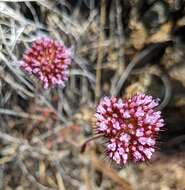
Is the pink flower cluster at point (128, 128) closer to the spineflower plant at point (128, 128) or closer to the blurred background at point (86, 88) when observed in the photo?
the spineflower plant at point (128, 128)

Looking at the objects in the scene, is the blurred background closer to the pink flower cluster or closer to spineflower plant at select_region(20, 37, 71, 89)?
spineflower plant at select_region(20, 37, 71, 89)

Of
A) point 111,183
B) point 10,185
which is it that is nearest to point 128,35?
point 111,183

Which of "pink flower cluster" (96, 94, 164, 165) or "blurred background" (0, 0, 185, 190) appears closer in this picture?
"pink flower cluster" (96, 94, 164, 165)

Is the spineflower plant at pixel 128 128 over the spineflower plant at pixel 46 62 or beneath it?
beneath

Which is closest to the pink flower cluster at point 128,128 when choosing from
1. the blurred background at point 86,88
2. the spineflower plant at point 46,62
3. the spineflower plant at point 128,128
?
the spineflower plant at point 128,128

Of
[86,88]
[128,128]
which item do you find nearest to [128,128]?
[128,128]

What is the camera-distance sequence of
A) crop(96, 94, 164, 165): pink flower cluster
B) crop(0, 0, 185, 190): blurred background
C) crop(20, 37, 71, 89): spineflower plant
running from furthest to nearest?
crop(0, 0, 185, 190): blurred background → crop(20, 37, 71, 89): spineflower plant → crop(96, 94, 164, 165): pink flower cluster

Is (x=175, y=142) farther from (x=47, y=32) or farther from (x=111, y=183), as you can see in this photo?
(x=47, y=32)

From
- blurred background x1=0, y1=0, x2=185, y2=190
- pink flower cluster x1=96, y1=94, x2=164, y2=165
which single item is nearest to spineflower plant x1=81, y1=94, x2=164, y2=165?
pink flower cluster x1=96, y1=94, x2=164, y2=165
